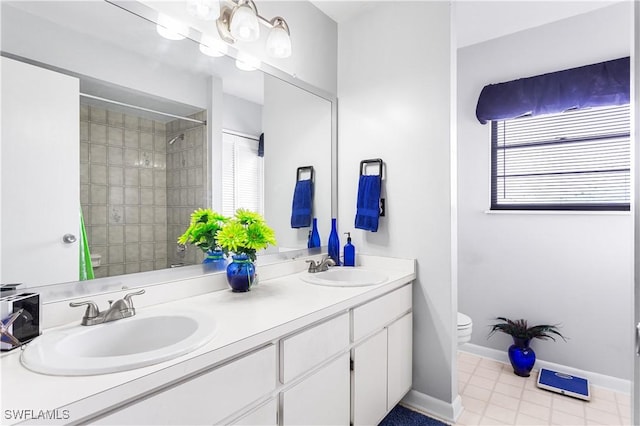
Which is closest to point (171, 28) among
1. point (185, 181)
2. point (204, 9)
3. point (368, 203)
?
point (204, 9)

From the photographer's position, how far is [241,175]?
71.7 inches

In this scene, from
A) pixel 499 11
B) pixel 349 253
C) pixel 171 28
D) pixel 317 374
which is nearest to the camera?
pixel 317 374

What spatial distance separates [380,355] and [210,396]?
1026 millimetres

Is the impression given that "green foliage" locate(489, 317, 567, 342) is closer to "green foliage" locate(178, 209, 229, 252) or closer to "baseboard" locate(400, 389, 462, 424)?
"baseboard" locate(400, 389, 462, 424)

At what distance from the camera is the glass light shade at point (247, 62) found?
1.76 m

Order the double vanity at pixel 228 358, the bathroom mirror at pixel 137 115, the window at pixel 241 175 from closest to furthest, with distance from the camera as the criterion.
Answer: the double vanity at pixel 228 358 < the bathroom mirror at pixel 137 115 < the window at pixel 241 175

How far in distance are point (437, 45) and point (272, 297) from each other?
168 cm

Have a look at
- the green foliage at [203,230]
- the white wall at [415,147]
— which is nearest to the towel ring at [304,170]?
the white wall at [415,147]

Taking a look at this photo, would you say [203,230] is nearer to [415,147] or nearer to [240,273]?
[240,273]

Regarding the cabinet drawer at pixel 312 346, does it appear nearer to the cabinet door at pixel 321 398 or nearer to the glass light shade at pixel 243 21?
the cabinet door at pixel 321 398

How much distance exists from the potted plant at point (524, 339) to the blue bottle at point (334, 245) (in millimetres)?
1406

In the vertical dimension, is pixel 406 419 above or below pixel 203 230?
below

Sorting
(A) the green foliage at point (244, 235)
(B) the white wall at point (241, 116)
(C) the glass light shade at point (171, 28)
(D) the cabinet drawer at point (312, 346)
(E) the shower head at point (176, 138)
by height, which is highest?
(C) the glass light shade at point (171, 28)

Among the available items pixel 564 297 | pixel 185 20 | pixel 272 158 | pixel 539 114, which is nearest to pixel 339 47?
pixel 272 158
